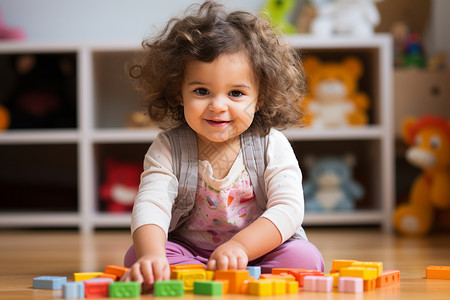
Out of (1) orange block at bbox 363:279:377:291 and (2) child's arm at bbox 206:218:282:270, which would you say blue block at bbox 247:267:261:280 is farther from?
(1) orange block at bbox 363:279:377:291

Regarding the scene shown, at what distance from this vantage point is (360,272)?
3.14 feet

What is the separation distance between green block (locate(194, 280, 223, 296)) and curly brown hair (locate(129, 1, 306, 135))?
0.37 meters

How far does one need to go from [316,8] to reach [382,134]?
0.52 m

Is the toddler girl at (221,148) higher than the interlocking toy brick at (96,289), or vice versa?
the toddler girl at (221,148)

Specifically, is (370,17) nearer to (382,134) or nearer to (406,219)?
(382,134)

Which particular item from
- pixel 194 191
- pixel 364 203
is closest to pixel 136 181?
pixel 364 203

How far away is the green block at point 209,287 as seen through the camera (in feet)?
2.85

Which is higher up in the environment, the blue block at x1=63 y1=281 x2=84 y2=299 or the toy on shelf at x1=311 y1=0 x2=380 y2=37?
the toy on shelf at x1=311 y1=0 x2=380 y2=37

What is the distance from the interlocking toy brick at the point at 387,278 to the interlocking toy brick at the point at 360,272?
11mm

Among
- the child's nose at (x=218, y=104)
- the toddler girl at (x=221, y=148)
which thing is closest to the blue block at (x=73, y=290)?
the toddler girl at (x=221, y=148)

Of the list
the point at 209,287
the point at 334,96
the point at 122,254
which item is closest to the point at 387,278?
the point at 209,287

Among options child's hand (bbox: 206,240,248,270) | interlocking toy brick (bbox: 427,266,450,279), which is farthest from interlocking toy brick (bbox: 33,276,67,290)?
interlocking toy brick (bbox: 427,266,450,279)

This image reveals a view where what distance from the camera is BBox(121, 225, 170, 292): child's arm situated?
0.89 m

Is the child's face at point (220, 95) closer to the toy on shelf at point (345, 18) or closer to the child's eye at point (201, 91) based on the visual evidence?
the child's eye at point (201, 91)
